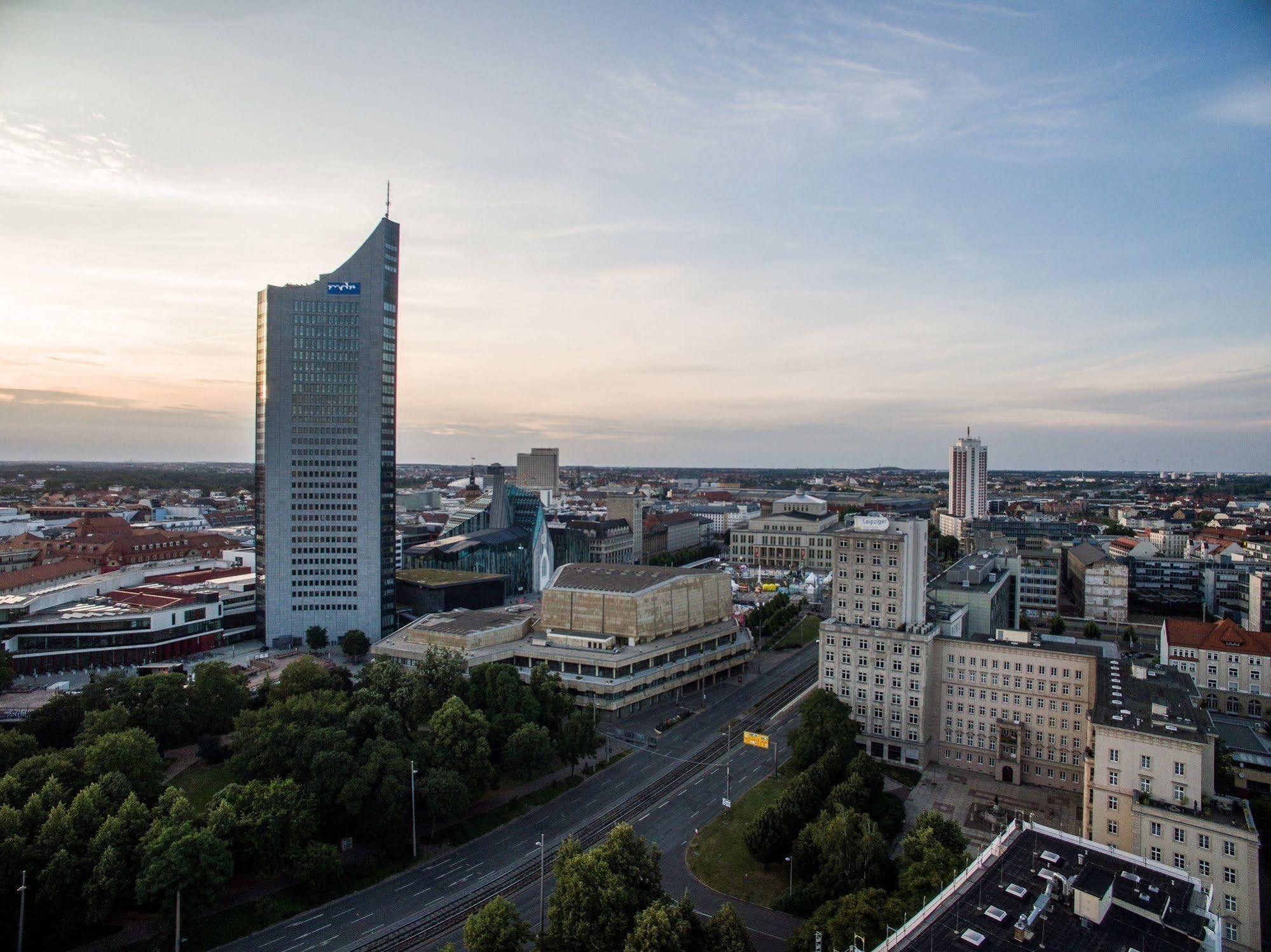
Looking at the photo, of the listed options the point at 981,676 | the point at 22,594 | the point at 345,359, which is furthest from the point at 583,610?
the point at 22,594

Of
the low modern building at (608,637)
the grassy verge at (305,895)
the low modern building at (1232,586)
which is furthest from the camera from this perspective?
the low modern building at (1232,586)

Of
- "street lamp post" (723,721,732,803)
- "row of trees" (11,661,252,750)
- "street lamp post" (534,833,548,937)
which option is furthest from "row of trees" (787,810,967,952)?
"row of trees" (11,661,252,750)

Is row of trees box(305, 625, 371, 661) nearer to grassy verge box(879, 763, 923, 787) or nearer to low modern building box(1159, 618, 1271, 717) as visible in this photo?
grassy verge box(879, 763, 923, 787)

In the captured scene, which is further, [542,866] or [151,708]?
[151,708]

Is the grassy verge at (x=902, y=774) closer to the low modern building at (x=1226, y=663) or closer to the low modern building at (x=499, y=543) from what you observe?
the low modern building at (x=1226, y=663)

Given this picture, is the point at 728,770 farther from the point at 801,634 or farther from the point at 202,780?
the point at 801,634

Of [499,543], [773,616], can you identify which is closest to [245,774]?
[499,543]

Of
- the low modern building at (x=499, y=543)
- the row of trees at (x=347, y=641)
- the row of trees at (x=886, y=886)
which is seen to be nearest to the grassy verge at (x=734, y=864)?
the row of trees at (x=886, y=886)
